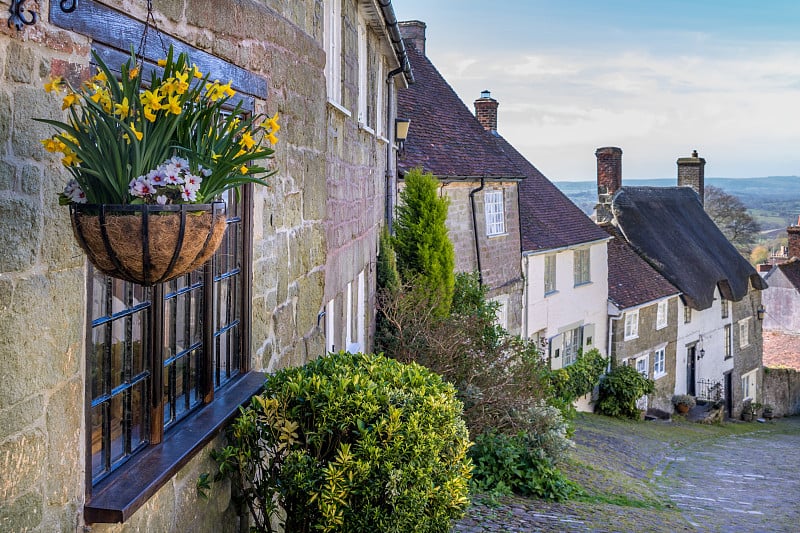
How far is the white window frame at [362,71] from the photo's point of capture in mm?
9780

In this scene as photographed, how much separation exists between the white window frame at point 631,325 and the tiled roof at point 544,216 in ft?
9.03

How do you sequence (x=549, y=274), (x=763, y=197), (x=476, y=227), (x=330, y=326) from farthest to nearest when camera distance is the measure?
(x=763, y=197) < (x=549, y=274) < (x=476, y=227) < (x=330, y=326)

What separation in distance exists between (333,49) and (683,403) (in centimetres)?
2378

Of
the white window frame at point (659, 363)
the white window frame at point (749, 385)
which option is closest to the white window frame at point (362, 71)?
the white window frame at point (659, 363)

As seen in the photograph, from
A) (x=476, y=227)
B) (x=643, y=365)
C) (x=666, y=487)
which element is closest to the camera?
(x=666, y=487)

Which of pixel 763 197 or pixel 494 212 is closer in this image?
pixel 494 212

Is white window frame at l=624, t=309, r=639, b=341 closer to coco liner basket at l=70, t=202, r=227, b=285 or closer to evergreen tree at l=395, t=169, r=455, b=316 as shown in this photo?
evergreen tree at l=395, t=169, r=455, b=316

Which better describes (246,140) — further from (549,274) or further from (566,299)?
(566,299)

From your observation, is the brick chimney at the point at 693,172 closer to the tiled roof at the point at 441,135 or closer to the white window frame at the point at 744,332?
the white window frame at the point at 744,332

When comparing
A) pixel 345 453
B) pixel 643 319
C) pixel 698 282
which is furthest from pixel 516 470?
pixel 698 282

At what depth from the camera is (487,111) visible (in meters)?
24.6

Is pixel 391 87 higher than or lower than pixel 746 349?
higher

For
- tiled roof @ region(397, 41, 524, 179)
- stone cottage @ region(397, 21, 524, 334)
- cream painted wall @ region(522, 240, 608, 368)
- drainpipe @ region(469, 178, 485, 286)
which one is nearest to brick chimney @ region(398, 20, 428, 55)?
stone cottage @ region(397, 21, 524, 334)

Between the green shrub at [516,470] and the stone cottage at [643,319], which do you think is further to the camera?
the stone cottage at [643,319]
